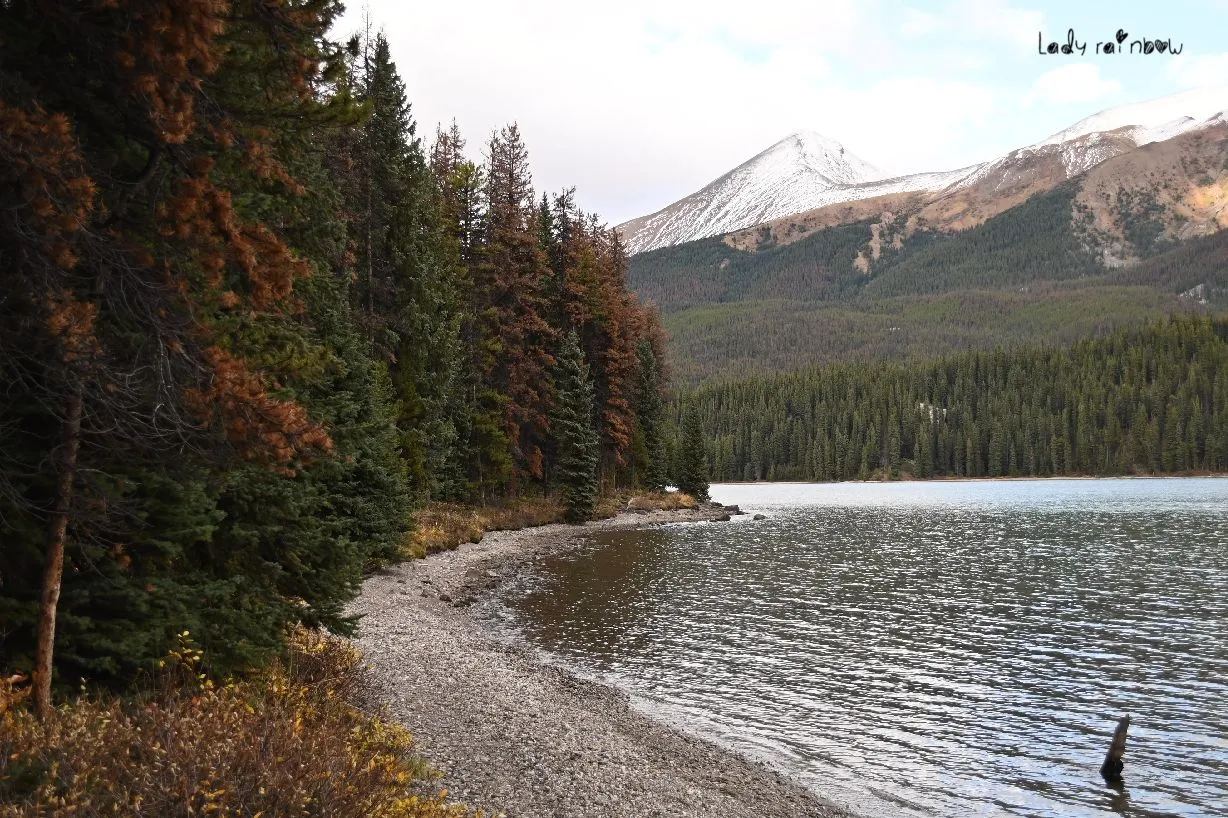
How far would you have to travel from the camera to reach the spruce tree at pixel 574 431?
55.7m

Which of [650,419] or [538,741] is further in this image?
[650,419]

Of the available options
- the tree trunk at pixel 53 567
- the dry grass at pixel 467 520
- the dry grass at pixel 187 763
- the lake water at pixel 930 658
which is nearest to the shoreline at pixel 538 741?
the lake water at pixel 930 658

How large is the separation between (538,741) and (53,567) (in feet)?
25.9

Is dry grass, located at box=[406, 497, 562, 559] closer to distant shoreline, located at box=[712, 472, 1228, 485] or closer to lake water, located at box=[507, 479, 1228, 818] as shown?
lake water, located at box=[507, 479, 1228, 818]

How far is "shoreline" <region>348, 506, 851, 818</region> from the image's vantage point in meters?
11.3

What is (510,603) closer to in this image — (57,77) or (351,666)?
(351,666)

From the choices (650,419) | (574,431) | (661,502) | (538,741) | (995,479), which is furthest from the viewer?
(995,479)

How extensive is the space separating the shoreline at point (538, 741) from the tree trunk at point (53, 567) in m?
4.52

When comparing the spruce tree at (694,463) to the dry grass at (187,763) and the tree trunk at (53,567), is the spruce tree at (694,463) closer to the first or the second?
the dry grass at (187,763)

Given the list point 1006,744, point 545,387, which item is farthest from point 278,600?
point 545,387

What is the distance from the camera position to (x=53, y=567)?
7648mm

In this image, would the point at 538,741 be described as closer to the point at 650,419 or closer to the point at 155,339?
the point at 155,339

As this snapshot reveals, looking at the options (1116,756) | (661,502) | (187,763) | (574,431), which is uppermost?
(574,431)

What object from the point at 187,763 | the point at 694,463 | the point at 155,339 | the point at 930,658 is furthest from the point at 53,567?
the point at 694,463
